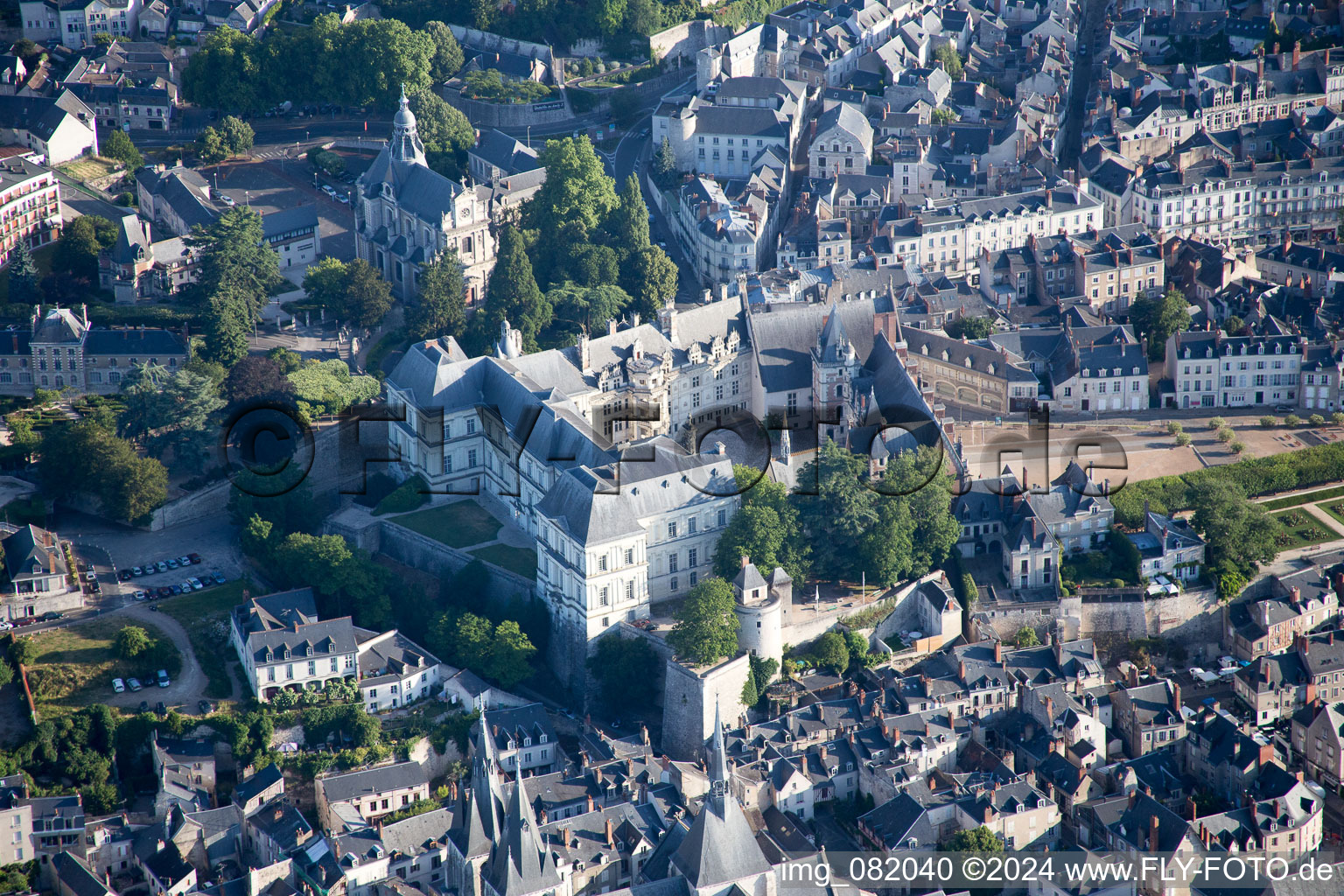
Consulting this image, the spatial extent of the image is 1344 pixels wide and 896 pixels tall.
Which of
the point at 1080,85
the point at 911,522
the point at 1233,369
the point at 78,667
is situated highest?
the point at 1080,85

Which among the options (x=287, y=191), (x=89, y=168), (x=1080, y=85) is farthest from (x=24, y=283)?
(x=1080, y=85)

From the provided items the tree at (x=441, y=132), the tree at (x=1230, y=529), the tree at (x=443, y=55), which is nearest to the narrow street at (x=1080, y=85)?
the tree at (x=441, y=132)

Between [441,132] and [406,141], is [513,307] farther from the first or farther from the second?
[441,132]

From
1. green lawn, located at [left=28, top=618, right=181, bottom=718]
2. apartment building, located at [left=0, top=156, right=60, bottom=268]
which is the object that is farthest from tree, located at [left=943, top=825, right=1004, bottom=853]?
apartment building, located at [left=0, top=156, right=60, bottom=268]

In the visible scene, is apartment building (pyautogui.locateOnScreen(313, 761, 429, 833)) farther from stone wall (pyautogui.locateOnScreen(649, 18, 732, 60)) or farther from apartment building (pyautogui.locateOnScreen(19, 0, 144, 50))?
apartment building (pyautogui.locateOnScreen(19, 0, 144, 50))

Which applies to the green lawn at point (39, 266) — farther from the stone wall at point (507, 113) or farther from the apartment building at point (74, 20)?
the stone wall at point (507, 113)
